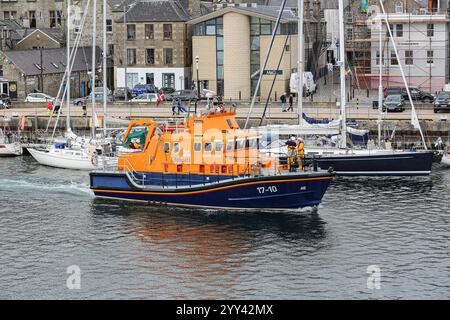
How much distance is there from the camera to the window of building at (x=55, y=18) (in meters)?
94.4

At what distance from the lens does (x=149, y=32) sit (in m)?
81.4

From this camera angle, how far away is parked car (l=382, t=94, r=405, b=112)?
63469 mm

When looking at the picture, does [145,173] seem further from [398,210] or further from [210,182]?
[398,210]

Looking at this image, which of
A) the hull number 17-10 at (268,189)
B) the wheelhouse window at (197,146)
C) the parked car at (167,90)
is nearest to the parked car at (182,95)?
the parked car at (167,90)

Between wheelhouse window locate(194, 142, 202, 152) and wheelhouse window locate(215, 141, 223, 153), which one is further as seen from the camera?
wheelhouse window locate(194, 142, 202, 152)

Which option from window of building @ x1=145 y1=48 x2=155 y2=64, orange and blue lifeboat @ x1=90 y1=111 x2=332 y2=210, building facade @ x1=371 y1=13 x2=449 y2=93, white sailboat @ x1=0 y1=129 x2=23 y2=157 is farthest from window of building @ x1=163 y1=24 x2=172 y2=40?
orange and blue lifeboat @ x1=90 y1=111 x2=332 y2=210

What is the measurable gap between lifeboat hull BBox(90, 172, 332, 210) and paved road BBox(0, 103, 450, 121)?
1943 centimetres

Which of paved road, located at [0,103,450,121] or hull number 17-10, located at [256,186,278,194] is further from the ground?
paved road, located at [0,103,450,121]

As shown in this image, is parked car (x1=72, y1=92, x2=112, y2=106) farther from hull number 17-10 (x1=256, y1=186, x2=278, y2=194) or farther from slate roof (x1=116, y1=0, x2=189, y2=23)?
hull number 17-10 (x1=256, y1=186, x2=278, y2=194)

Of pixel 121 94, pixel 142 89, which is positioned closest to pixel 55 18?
pixel 142 89

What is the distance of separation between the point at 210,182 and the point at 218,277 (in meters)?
10.2

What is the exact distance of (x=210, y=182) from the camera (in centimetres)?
4262

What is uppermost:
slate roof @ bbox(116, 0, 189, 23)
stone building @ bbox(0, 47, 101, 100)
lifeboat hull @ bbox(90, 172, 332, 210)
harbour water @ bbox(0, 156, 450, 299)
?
slate roof @ bbox(116, 0, 189, 23)

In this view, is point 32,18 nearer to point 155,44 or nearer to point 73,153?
point 155,44
